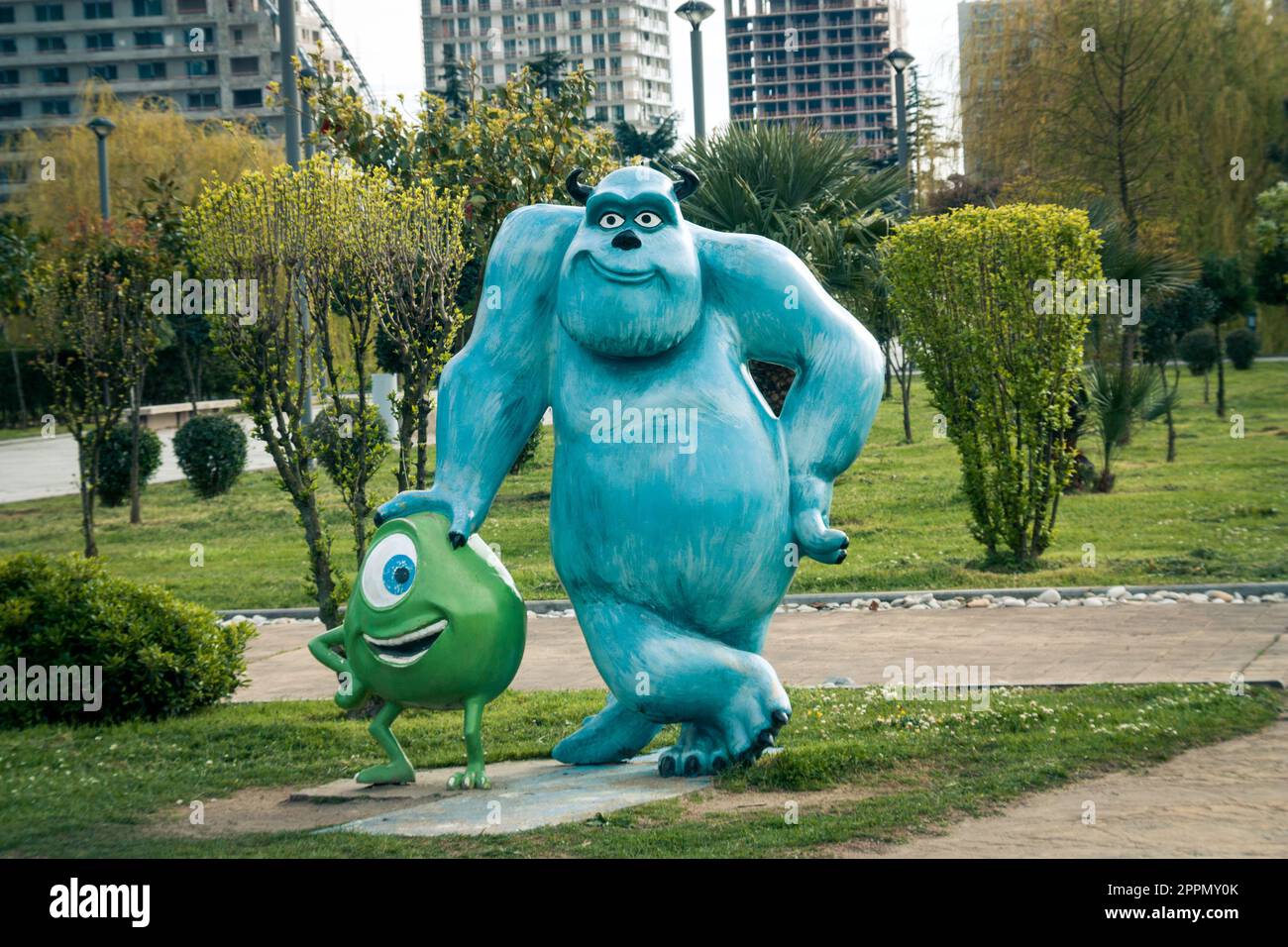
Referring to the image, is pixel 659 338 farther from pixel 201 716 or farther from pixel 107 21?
pixel 107 21

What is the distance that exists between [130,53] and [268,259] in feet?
250

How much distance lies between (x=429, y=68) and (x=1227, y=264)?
85.9 meters

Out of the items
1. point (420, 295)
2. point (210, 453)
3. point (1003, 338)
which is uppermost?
point (420, 295)

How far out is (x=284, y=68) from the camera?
541 inches

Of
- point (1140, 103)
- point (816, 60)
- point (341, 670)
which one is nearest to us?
point (341, 670)

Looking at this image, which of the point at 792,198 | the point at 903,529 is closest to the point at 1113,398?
the point at 903,529

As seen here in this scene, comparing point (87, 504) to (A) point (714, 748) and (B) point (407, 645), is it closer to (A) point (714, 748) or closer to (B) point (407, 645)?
(B) point (407, 645)

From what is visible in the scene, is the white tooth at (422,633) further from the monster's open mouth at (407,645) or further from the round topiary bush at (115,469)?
the round topiary bush at (115,469)

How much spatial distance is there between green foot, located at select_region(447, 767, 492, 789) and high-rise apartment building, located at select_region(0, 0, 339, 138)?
74.5m

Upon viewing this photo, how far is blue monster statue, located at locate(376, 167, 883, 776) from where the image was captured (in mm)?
5070

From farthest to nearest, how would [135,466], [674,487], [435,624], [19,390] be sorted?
1. [19,390]
2. [135,466]
3. [435,624]
4. [674,487]

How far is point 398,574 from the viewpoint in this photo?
5352mm
